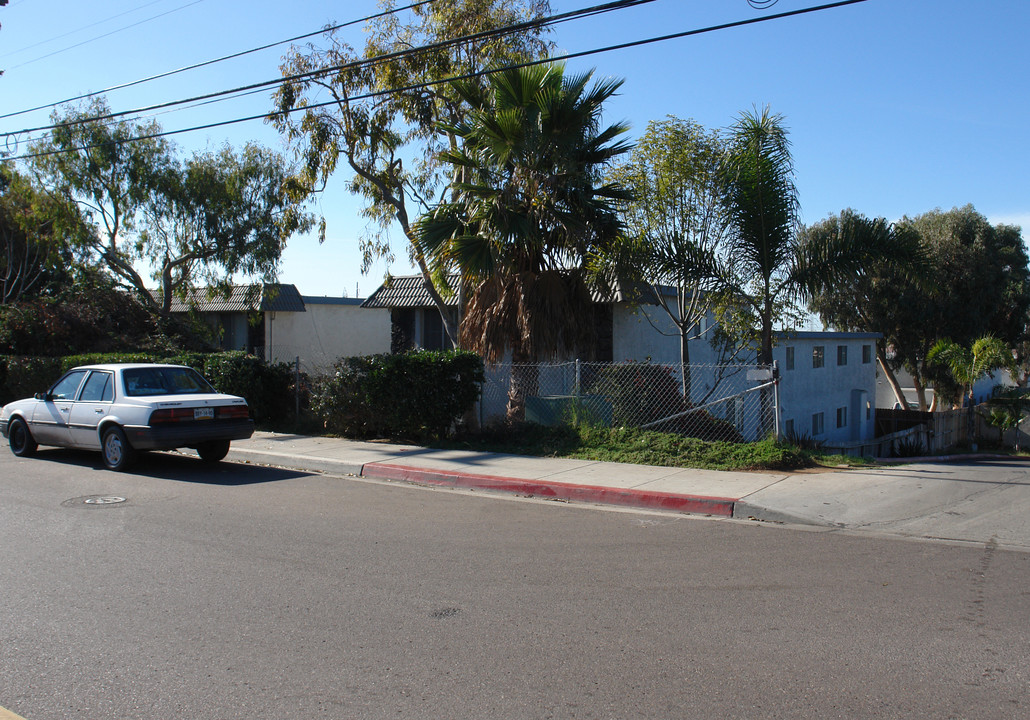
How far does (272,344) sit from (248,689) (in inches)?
1127

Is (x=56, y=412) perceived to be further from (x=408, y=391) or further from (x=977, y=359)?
(x=977, y=359)

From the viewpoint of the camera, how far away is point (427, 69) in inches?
664

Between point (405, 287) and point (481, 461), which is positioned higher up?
point (405, 287)

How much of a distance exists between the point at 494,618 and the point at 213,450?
8413 millimetres

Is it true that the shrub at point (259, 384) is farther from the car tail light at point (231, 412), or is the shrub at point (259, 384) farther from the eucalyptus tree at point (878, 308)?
the eucalyptus tree at point (878, 308)

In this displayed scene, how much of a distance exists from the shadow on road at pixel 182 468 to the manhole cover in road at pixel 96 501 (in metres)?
1.37

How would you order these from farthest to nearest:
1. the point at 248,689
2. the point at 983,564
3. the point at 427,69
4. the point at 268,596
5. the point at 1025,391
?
1. the point at 1025,391
2. the point at 427,69
3. the point at 983,564
4. the point at 268,596
5. the point at 248,689

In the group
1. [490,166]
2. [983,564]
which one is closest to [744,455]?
[983,564]

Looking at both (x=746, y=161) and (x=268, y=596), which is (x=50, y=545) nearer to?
(x=268, y=596)

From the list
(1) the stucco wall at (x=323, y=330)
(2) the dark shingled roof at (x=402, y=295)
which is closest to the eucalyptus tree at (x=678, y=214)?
(2) the dark shingled roof at (x=402, y=295)

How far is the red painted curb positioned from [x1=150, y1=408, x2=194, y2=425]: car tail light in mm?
2542

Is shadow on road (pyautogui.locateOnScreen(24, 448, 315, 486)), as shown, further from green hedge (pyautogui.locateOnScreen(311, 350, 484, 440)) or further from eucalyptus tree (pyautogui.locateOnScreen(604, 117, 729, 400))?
eucalyptus tree (pyautogui.locateOnScreen(604, 117, 729, 400))

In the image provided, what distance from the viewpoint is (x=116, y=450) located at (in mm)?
11391

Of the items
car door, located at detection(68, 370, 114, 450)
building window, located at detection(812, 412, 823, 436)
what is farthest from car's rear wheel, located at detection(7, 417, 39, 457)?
building window, located at detection(812, 412, 823, 436)
